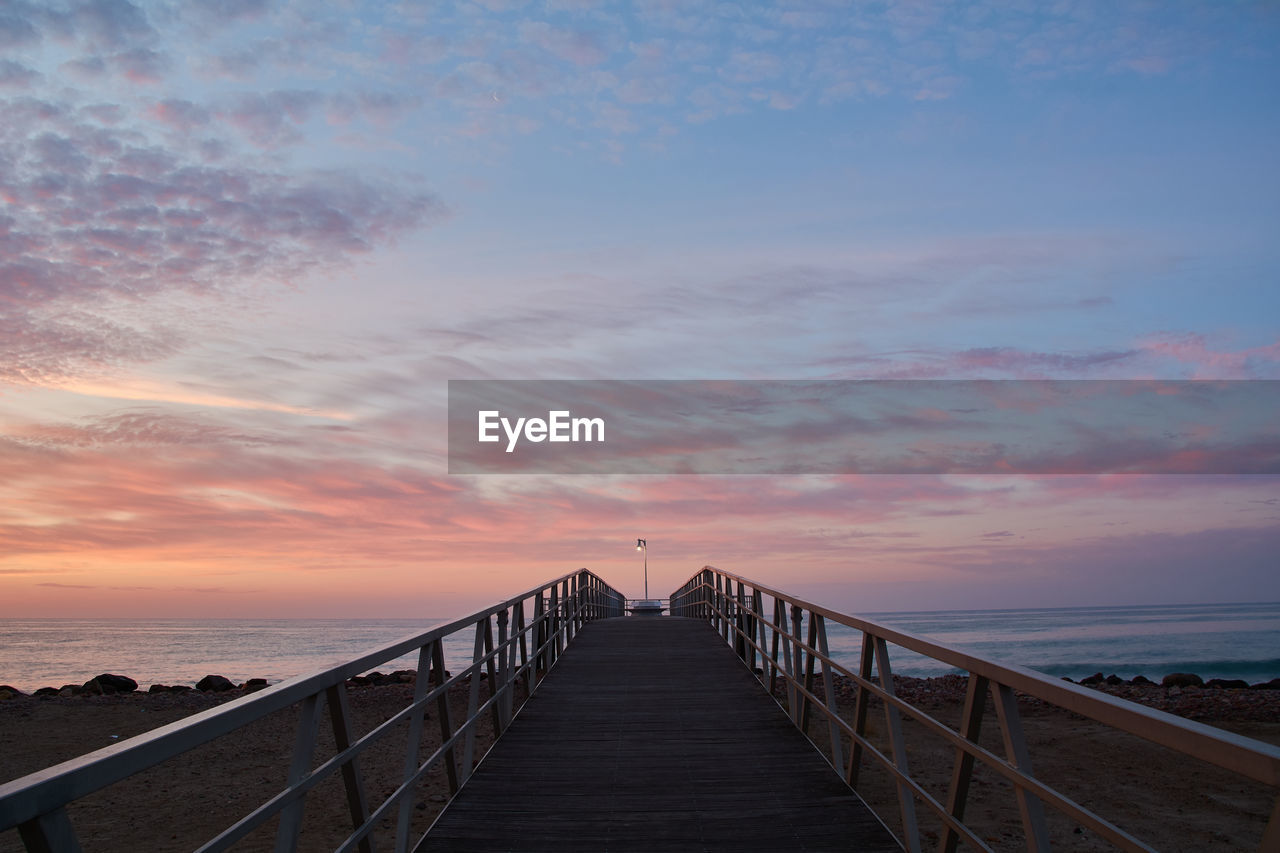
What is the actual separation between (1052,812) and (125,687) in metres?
21.4

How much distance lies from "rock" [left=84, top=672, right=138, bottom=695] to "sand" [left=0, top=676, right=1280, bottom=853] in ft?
15.7

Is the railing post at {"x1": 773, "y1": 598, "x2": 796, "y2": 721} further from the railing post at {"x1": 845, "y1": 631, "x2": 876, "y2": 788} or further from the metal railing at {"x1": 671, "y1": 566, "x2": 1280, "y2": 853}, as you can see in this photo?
the railing post at {"x1": 845, "y1": 631, "x2": 876, "y2": 788}

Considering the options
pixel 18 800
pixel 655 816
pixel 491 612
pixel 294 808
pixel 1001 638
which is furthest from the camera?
pixel 1001 638

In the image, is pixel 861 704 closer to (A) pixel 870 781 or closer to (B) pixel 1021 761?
(B) pixel 1021 761

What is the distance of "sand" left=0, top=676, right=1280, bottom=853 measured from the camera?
932 centimetres

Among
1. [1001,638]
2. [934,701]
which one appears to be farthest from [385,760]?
[1001,638]

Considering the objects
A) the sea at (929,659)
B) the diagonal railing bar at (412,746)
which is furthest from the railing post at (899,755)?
the sea at (929,659)

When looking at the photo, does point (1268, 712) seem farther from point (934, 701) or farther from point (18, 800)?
point (18, 800)

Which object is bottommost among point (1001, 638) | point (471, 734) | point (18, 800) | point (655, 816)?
point (1001, 638)

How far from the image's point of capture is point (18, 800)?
5.38ft

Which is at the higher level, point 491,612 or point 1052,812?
point 491,612

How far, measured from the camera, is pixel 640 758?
267 inches

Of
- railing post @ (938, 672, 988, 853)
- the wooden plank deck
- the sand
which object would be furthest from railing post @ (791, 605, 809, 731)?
railing post @ (938, 672, 988, 853)

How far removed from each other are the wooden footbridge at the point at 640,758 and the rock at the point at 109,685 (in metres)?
12.7
